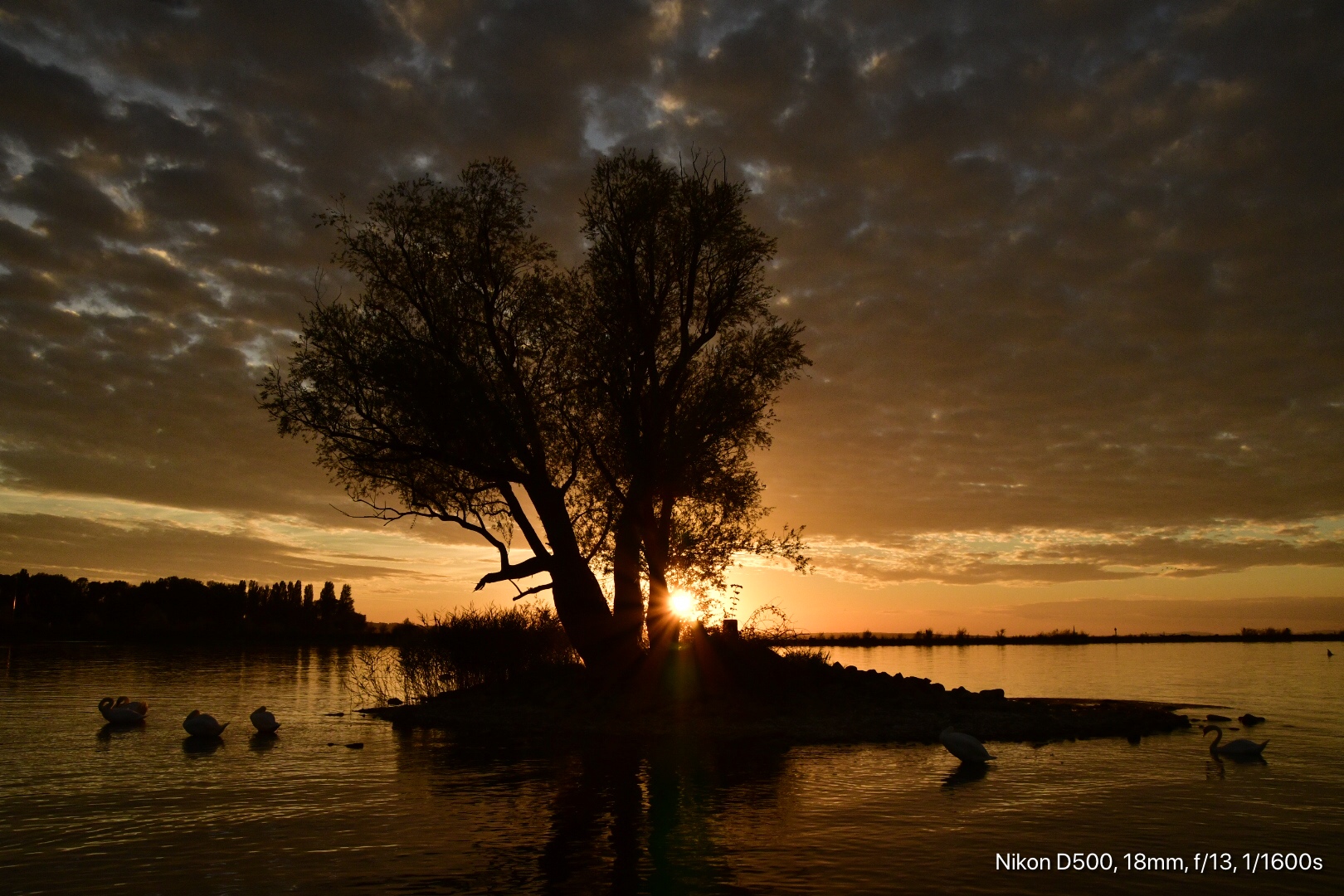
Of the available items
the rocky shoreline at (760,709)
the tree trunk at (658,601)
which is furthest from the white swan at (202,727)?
the tree trunk at (658,601)

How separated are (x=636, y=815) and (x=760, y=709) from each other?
14786 mm

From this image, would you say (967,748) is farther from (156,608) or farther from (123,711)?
(156,608)

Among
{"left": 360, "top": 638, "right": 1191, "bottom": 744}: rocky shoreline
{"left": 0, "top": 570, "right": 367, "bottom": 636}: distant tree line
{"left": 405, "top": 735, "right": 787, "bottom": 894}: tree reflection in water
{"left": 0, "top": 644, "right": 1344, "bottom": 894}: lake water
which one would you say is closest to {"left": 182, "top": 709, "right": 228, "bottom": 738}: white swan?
{"left": 0, "top": 644, "right": 1344, "bottom": 894}: lake water

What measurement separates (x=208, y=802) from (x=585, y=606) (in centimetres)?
1532

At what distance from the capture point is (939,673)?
183ft

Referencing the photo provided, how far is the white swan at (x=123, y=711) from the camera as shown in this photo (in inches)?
1120

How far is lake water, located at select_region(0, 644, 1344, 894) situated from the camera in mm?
11758

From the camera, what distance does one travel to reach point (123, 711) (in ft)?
93.7

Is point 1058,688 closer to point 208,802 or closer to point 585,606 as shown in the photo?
point 585,606

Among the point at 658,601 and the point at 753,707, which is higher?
the point at 658,601

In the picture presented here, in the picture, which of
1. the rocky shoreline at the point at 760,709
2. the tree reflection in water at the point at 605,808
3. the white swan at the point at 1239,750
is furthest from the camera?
the rocky shoreline at the point at 760,709

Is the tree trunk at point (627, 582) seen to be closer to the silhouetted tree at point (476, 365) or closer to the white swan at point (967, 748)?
the silhouetted tree at point (476, 365)

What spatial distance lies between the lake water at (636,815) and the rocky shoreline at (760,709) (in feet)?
6.29

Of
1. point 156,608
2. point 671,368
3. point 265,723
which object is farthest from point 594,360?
point 156,608
